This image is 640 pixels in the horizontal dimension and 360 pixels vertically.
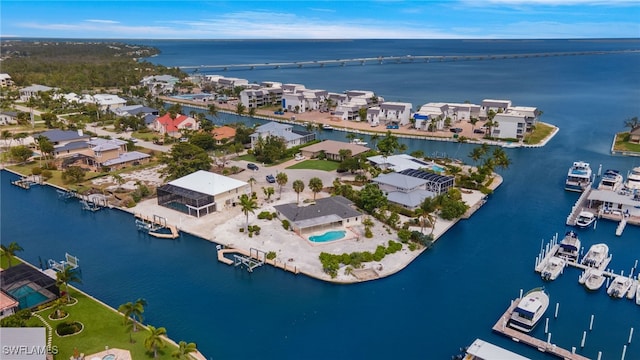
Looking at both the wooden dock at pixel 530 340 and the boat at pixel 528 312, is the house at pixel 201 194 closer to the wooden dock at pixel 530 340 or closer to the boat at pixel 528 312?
the wooden dock at pixel 530 340

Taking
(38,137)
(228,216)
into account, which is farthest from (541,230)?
(38,137)

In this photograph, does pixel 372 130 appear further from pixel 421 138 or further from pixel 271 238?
pixel 271 238

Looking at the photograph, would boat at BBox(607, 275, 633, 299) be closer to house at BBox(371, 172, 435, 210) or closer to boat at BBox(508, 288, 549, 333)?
boat at BBox(508, 288, 549, 333)

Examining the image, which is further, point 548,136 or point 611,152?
point 548,136

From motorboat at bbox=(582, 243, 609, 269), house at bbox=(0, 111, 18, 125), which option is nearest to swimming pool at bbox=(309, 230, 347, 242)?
motorboat at bbox=(582, 243, 609, 269)

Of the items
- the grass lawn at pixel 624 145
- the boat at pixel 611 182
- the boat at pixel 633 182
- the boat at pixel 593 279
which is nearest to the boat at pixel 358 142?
the boat at pixel 611 182
